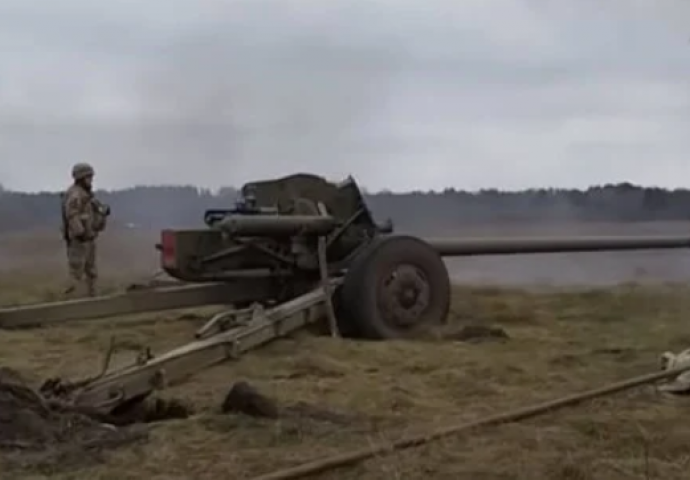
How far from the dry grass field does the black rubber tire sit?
232 millimetres

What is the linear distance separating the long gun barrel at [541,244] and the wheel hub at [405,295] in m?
0.61

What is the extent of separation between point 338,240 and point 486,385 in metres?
2.70

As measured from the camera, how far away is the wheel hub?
9164 mm

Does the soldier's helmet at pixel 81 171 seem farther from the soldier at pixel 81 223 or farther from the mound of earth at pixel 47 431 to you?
the mound of earth at pixel 47 431

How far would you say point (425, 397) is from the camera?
261 inches

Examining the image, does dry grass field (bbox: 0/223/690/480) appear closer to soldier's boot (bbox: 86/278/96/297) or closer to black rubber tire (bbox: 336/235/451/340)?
black rubber tire (bbox: 336/235/451/340)

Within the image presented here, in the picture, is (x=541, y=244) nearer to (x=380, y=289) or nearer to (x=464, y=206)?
(x=380, y=289)

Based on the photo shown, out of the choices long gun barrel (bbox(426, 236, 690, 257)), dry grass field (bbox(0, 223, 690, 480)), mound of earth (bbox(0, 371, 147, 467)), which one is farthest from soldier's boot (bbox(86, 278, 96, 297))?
mound of earth (bbox(0, 371, 147, 467))

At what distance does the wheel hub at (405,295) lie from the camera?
9.16m

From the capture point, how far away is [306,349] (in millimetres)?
8383

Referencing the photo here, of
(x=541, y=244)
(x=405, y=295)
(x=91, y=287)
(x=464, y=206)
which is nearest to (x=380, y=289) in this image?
(x=405, y=295)

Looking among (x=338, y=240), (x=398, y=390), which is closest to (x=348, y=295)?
(x=338, y=240)

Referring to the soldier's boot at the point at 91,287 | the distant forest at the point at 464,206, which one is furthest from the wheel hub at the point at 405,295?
the distant forest at the point at 464,206

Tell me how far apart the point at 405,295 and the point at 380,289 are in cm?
24
